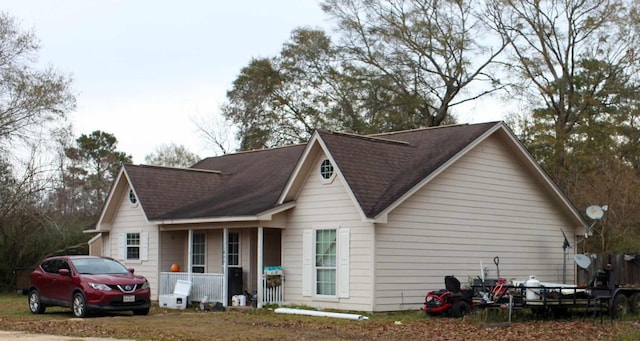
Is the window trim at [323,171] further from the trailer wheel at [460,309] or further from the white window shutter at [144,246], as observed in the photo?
the white window shutter at [144,246]

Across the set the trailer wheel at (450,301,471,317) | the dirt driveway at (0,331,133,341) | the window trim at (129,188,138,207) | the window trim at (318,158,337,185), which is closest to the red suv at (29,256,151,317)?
the dirt driveway at (0,331,133,341)

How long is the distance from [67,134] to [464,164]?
19.3 metres

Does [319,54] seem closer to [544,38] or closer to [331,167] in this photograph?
[544,38]

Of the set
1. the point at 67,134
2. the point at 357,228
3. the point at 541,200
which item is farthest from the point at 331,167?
the point at 67,134

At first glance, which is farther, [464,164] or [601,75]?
[601,75]

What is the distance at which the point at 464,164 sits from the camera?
77.0 ft

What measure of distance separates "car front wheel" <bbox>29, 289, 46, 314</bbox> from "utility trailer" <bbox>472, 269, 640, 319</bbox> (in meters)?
11.1

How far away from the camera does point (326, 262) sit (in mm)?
22172

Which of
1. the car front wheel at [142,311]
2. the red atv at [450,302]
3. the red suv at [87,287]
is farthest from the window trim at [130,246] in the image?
the red atv at [450,302]

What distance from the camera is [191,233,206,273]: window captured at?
2677cm

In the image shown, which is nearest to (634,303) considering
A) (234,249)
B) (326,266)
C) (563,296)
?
(563,296)

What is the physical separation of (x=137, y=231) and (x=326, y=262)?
26.5 ft

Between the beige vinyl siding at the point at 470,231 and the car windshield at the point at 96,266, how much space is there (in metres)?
6.76

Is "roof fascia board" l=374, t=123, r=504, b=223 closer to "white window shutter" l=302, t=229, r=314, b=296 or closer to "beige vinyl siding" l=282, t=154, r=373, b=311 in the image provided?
"beige vinyl siding" l=282, t=154, r=373, b=311
